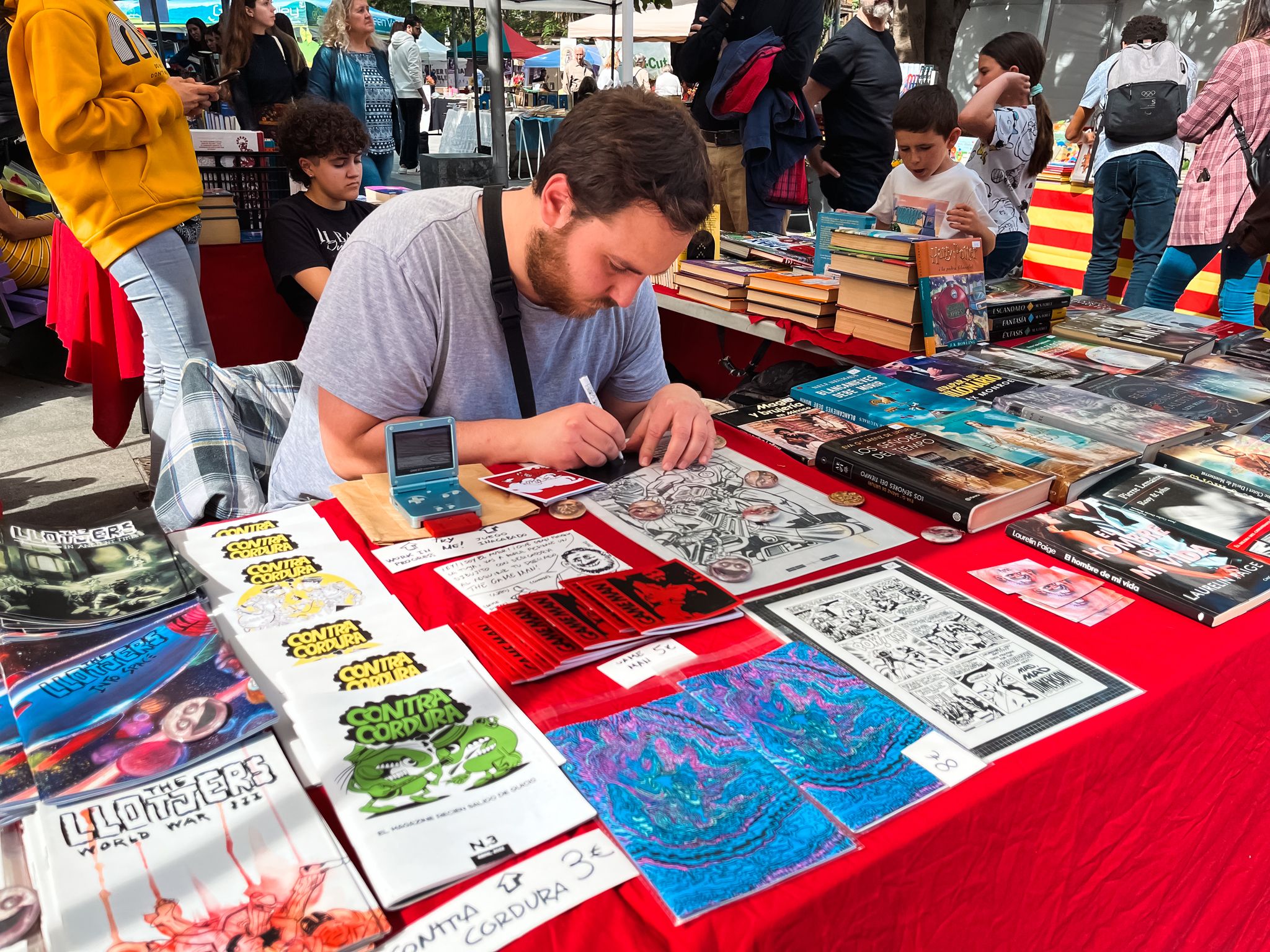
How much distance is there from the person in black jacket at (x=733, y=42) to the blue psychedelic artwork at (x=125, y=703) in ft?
10.2

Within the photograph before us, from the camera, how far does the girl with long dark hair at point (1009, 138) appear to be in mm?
3441

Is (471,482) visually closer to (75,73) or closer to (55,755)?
(55,755)

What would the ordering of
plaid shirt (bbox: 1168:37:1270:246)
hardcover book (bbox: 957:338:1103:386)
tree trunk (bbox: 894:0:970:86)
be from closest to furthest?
hardcover book (bbox: 957:338:1103:386)
plaid shirt (bbox: 1168:37:1270:246)
tree trunk (bbox: 894:0:970:86)

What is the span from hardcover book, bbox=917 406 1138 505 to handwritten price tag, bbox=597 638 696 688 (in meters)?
0.81

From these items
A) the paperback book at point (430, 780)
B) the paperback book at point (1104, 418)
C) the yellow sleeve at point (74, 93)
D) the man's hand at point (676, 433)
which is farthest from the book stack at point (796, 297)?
the paperback book at point (430, 780)

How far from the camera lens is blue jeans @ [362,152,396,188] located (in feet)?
16.9

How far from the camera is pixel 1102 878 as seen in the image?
0.99 metres

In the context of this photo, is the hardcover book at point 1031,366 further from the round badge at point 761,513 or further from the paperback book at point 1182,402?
the round badge at point 761,513

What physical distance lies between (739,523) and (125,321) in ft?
8.55

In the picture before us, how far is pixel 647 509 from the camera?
138 centimetres

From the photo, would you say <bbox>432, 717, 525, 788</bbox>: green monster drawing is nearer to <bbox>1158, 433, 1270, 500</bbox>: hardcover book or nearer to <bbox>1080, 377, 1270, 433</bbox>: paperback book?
<bbox>1158, 433, 1270, 500</bbox>: hardcover book

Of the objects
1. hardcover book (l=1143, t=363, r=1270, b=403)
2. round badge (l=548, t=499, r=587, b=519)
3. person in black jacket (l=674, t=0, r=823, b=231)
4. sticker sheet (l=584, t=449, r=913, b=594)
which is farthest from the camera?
person in black jacket (l=674, t=0, r=823, b=231)

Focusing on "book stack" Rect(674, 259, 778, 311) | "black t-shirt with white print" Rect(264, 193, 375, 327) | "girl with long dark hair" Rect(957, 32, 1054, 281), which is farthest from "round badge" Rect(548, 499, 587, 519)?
"girl with long dark hair" Rect(957, 32, 1054, 281)

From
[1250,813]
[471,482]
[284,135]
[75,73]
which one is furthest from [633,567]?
[284,135]
